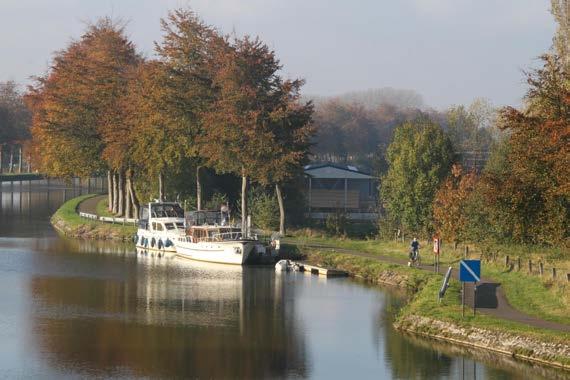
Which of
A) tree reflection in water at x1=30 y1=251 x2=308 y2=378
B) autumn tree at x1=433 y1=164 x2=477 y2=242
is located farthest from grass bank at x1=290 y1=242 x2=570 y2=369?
autumn tree at x1=433 y1=164 x2=477 y2=242

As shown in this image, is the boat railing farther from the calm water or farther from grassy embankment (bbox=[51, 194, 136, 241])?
grassy embankment (bbox=[51, 194, 136, 241])

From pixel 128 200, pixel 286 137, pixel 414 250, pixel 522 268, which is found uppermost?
pixel 286 137

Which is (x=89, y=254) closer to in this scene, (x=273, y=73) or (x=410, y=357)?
(x=273, y=73)

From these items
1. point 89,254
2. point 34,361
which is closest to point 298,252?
point 89,254

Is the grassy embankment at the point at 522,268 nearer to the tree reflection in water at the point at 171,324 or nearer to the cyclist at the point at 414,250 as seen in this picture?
the cyclist at the point at 414,250

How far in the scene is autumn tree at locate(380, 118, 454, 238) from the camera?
79.3 metres

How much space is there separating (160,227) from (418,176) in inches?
880

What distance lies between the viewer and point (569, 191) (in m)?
49.3

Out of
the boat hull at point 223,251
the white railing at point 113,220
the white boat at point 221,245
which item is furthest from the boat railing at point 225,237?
the white railing at point 113,220

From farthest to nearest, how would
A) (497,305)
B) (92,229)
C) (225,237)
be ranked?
1. (92,229)
2. (225,237)
3. (497,305)

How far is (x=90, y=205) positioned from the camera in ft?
421

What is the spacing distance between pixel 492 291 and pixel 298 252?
1022 inches

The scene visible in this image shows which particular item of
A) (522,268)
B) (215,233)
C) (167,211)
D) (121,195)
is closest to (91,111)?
(121,195)

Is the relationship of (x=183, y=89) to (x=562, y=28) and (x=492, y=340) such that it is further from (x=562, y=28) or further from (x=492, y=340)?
(x=492, y=340)
